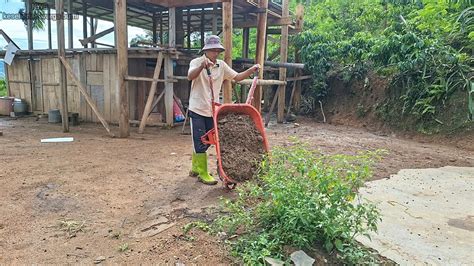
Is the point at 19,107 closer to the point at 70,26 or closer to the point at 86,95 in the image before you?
the point at 70,26

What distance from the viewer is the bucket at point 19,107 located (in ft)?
33.0

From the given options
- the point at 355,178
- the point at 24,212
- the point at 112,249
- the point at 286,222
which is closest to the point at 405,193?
the point at 355,178

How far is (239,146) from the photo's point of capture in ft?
11.6

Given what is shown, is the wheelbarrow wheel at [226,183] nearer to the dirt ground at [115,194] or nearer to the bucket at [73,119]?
the dirt ground at [115,194]

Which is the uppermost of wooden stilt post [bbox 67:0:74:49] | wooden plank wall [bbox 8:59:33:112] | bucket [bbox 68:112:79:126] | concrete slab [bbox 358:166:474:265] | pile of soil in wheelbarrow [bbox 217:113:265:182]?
wooden stilt post [bbox 67:0:74:49]

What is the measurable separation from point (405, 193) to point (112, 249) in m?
2.95

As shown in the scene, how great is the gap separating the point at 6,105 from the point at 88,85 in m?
3.41

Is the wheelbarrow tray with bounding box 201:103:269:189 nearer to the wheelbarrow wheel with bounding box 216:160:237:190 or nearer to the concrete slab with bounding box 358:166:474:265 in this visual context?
the wheelbarrow wheel with bounding box 216:160:237:190

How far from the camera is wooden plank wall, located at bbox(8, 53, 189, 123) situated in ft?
28.0

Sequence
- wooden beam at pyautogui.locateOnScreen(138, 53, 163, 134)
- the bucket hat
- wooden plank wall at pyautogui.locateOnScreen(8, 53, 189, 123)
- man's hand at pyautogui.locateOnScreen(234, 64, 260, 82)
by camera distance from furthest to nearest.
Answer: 1. wooden plank wall at pyautogui.locateOnScreen(8, 53, 189, 123)
2. wooden beam at pyautogui.locateOnScreen(138, 53, 163, 134)
3. man's hand at pyautogui.locateOnScreen(234, 64, 260, 82)
4. the bucket hat

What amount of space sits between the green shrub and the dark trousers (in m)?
1.34

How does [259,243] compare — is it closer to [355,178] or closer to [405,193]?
[355,178]

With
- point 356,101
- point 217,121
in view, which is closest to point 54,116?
point 217,121

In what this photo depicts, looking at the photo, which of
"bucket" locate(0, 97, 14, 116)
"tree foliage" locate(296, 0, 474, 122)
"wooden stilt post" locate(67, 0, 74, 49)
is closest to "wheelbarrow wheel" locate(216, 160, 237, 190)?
→ "tree foliage" locate(296, 0, 474, 122)
